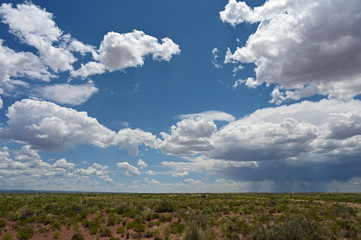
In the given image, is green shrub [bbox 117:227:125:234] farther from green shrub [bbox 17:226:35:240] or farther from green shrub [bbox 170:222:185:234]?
green shrub [bbox 17:226:35:240]

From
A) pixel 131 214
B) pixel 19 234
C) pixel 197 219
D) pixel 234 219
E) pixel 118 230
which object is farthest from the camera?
pixel 131 214

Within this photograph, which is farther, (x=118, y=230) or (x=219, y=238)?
(x=118, y=230)

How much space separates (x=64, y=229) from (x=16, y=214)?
6.36 m

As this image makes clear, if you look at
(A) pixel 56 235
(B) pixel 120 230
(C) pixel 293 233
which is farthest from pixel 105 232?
(C) pixel 293 233

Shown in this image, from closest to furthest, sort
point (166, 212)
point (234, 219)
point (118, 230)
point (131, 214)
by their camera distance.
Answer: point (118, 230)
point (234, 219)
point (131, 214)
point (166, 212)

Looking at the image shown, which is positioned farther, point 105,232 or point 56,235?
point 105,232

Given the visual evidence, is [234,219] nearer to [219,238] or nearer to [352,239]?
[219,238]

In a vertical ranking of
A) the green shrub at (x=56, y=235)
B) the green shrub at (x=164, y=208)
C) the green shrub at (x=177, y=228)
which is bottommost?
the green shrub at (x=56, y=235)

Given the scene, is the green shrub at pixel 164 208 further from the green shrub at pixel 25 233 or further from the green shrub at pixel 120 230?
the green shrub at pixel 25 233

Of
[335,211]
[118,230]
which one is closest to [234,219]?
[118,230]

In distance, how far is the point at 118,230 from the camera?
18281mm

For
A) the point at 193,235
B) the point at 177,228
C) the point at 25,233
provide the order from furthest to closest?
the point at 177,228 → the point at 25,233 → the point at 193,235

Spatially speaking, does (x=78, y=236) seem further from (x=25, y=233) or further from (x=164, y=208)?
(x=164, y=208)

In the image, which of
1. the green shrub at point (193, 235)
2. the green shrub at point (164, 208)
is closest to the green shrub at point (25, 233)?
the green shrub at point (193, 235)
